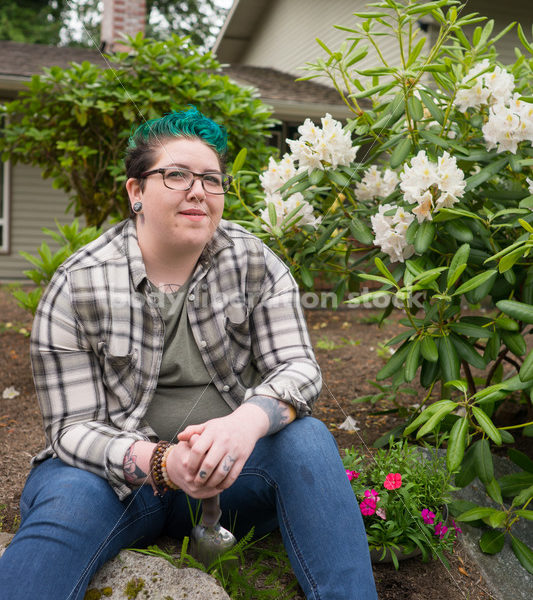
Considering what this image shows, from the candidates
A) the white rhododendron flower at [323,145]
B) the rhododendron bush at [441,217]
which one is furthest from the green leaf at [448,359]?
the white rhododendron flower at [323,145]

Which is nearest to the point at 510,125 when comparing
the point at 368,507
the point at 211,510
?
the point at 368,507

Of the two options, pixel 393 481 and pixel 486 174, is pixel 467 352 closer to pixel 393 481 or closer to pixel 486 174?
pixel 393 481

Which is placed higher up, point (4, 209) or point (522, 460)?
point (522, 460)

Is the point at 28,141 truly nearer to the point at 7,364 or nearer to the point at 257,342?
the point at 7,364

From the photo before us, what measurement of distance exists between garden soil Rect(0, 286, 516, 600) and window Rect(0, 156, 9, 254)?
293 centimetres

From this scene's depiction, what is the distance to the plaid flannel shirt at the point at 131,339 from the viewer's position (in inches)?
62.3

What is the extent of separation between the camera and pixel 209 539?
154 cm

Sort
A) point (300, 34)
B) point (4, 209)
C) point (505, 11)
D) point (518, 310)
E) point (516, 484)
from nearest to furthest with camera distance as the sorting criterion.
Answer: point (518, 310), point (516, 484), point (505, 11), point (4, 209), point (300, 34)

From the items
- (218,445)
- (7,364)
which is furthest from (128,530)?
(7,364)

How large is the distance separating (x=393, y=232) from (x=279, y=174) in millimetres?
573

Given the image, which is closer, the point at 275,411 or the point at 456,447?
the point at 275,411

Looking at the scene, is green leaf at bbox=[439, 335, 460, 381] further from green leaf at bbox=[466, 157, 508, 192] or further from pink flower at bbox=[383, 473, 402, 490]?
green leaf at bbox=[466, 157, 508, 192]

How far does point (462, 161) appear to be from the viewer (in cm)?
234

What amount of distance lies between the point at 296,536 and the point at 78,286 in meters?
0.84
